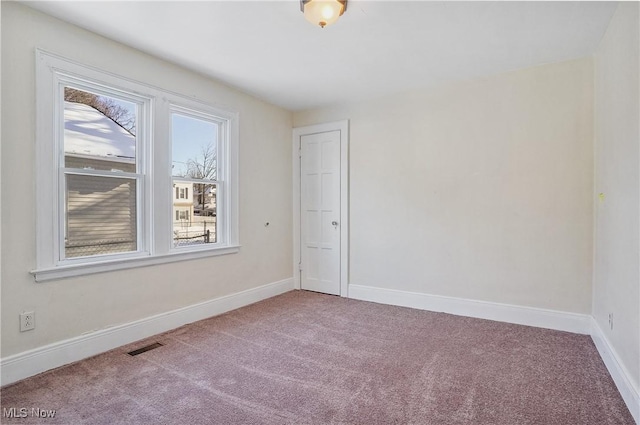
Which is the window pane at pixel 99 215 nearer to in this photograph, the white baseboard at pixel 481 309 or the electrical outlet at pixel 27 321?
the electrical outlet at pixel 27 321

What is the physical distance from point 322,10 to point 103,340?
9.71ft

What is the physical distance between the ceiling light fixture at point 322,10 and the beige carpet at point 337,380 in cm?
243

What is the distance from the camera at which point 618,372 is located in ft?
6.95

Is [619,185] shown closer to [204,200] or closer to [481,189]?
[481,189]

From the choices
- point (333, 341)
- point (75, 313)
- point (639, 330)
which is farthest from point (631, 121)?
point (75, 313)

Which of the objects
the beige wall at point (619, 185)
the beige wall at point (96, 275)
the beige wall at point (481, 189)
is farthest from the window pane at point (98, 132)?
the beige wall at point (619, 185)

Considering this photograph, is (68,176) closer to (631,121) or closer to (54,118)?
(54,118)

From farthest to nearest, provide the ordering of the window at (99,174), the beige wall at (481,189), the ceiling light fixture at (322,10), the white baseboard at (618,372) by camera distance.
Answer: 1. the beige wall at (481,189)
2. the window at (99,174)
3. the ceiling light fixture at (322,10)
4. the white baseboard at (618,372)

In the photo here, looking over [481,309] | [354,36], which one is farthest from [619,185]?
[354,36]

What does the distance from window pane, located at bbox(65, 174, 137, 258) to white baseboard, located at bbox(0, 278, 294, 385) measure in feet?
2.13

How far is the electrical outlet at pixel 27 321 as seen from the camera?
2.25m

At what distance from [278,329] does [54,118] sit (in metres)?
2.49

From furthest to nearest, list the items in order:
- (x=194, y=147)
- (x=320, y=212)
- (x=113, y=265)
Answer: (x=320, y=212)
(x=194, y=147)
(x=113, y=265)

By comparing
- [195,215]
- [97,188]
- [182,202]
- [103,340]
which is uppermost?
[97,188]
